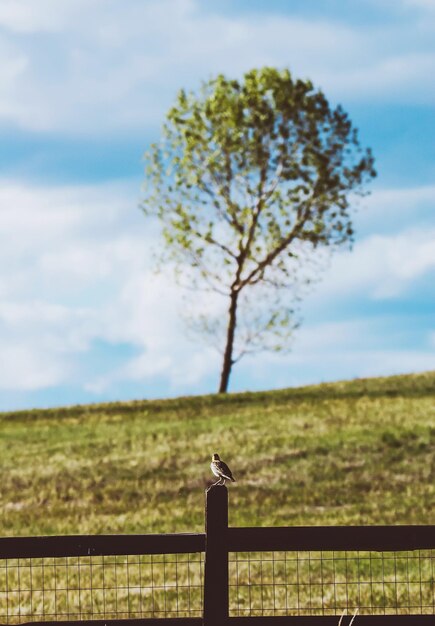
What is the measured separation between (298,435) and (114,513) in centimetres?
877

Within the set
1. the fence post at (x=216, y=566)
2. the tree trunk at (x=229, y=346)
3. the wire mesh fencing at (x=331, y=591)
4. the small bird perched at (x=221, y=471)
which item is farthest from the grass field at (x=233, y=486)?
the tree trunk at (x=229, y=346)

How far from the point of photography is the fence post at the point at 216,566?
25.0 ft

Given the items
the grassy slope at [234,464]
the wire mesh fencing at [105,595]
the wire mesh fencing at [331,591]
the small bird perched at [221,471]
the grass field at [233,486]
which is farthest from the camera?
the grassy slope at [234,464]

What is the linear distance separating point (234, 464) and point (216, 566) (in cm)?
1788

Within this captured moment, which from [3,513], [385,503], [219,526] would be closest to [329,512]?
[385,503]

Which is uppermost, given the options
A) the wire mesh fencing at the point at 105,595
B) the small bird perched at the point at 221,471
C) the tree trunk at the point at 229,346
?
the tree trunk at the point at 229,346

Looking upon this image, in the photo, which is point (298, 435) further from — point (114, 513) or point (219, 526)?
point (219, 526)

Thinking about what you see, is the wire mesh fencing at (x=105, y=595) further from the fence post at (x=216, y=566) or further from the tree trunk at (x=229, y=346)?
the tree trunk at (x=229, y=346)

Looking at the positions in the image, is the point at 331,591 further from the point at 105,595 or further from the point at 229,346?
the point at 229,346

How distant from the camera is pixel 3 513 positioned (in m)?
22.4

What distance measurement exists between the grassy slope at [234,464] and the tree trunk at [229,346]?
25.7 ft

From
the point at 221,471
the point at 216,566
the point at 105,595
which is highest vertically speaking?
the point at 221,471

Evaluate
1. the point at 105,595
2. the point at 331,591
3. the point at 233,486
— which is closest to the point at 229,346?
the point at 233,486

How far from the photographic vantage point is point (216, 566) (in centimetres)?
765
